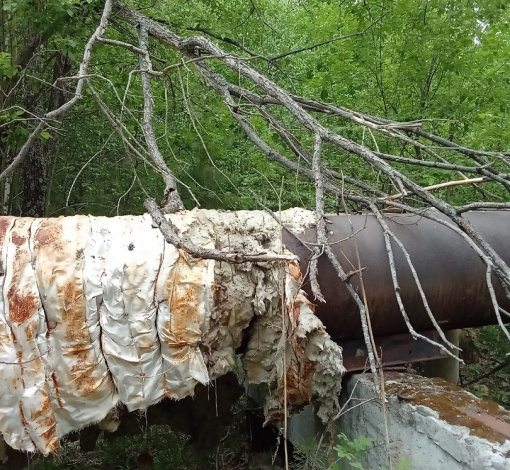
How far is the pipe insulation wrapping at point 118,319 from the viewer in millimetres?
2281

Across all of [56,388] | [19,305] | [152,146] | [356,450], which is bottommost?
[356,450]

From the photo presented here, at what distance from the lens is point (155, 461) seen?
3.88m

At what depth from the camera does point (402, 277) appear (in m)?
2.89

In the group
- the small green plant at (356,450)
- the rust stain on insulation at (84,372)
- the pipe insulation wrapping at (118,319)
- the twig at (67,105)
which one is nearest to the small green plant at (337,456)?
the small green plant at (356,450)

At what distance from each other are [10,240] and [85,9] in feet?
9.73

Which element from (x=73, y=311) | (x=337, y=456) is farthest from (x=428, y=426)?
(x=73, y=311)

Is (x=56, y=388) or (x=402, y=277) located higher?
(x=402, y=277)

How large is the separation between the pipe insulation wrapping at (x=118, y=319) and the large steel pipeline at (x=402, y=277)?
28 cm

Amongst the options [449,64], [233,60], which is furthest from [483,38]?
[233,60]

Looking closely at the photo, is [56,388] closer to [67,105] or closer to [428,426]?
[67,105]

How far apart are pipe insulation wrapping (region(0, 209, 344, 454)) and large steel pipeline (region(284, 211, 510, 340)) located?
0.28 m

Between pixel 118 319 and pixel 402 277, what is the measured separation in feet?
4.97

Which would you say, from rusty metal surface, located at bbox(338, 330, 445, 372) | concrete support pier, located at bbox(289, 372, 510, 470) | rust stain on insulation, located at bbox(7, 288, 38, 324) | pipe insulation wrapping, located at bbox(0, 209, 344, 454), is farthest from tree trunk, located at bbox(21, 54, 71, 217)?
concrete support pier, located at bbox(289, 372, 510, 470)

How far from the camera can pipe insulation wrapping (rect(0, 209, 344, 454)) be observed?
2.28m
